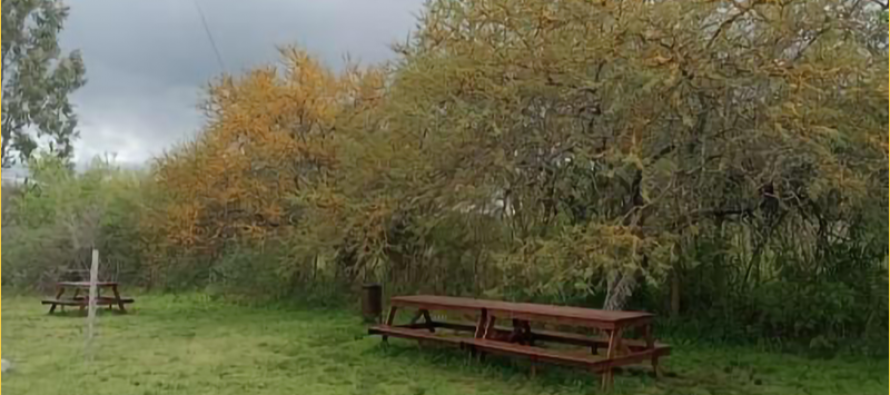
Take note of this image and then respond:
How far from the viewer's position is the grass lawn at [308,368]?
3.53 m

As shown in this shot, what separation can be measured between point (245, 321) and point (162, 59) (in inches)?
131

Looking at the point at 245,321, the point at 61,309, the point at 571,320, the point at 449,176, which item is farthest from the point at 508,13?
the point at 245,321

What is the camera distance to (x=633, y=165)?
4.14 metres

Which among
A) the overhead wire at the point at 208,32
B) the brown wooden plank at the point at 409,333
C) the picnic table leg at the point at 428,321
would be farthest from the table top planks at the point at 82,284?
the picnic table leg at the point at 428,321

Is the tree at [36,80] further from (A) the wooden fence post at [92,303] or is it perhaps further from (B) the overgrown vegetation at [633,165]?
(A) the wooden fence post at [92,303]

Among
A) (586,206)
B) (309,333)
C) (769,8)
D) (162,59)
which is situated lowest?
(309,333)

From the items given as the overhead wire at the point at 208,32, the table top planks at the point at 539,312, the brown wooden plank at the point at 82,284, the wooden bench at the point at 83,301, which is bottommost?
the table top planks at the point at 539,312

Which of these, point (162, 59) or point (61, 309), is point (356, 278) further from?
point (162, 59)

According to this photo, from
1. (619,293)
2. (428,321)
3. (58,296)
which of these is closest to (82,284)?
(58,296)

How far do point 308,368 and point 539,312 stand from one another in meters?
1.17

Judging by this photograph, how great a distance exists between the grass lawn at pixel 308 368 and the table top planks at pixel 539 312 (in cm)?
25

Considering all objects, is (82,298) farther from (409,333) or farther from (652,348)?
(652,348)

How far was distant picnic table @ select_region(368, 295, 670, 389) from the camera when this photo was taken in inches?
154

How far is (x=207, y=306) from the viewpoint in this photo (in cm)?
519
